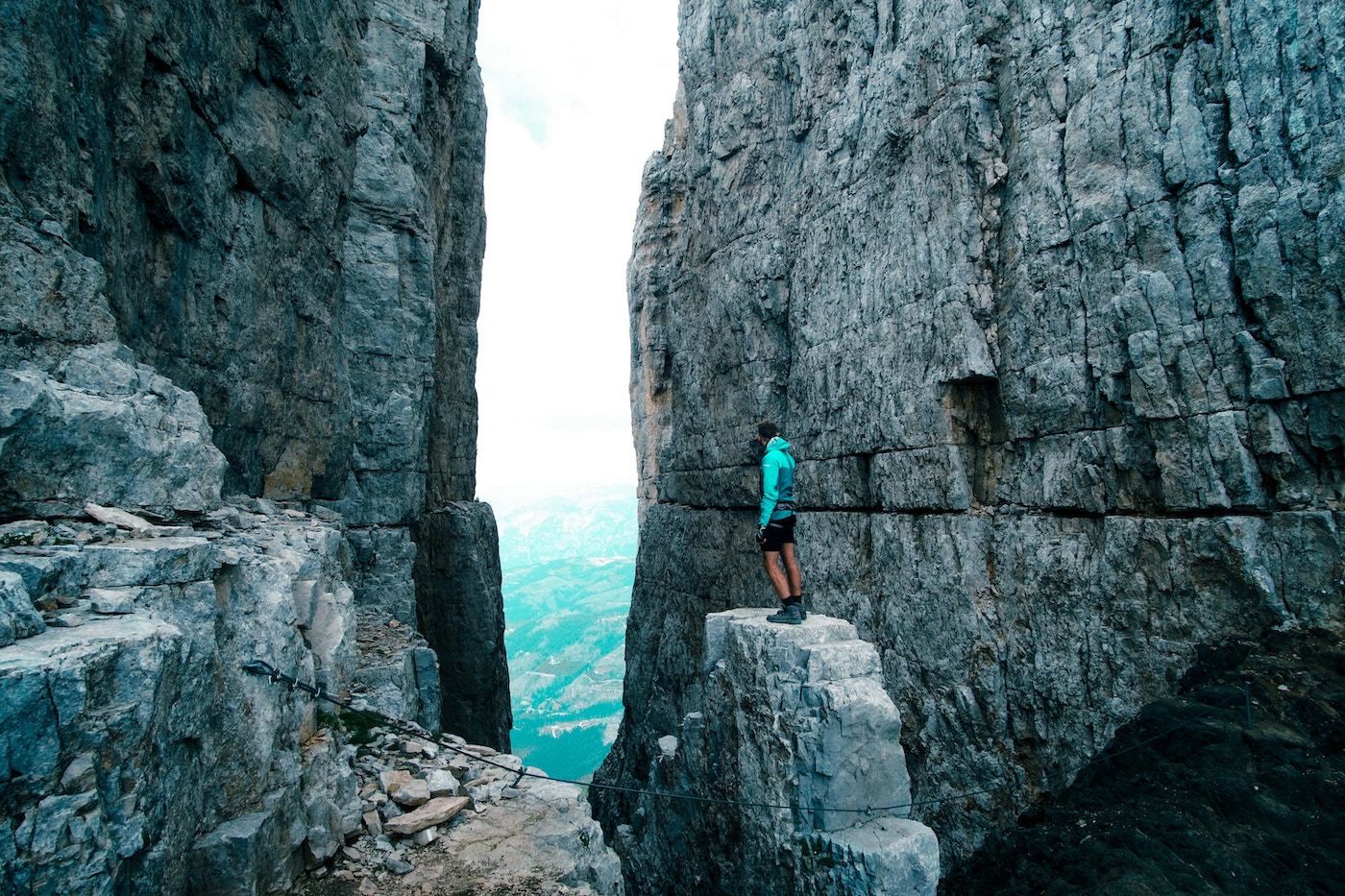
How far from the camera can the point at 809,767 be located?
202 inches

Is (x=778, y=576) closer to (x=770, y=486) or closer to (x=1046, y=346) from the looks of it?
(x=770, y=486)

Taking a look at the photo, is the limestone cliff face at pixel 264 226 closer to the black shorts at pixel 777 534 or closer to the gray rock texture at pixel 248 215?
the gray rock texture at pixel 248 215

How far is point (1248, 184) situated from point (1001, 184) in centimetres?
359

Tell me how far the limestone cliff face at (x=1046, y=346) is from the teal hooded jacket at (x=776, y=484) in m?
5.50

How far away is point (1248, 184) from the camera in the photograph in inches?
300

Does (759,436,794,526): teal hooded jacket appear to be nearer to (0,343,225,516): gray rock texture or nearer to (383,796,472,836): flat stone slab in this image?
(383,796,472,836): flat stone slab

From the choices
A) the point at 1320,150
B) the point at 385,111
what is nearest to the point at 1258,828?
the point at 1320,150

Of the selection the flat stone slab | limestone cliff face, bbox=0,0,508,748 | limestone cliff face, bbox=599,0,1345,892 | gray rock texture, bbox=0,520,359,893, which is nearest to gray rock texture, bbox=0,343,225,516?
limestone cliff face, bbox=0,0,508,748

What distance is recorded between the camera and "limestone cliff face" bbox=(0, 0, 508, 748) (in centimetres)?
424

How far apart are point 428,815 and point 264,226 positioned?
6.81 meters

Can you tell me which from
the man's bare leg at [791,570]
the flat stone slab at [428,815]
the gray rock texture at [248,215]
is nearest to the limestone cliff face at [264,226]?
the gray rock texture at [248,215]

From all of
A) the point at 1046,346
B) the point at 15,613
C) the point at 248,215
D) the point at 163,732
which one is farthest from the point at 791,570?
the point at 248,215

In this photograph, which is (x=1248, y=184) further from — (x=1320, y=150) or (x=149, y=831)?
(x=149, y=831)

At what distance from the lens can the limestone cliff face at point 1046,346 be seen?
7344 millimetres
